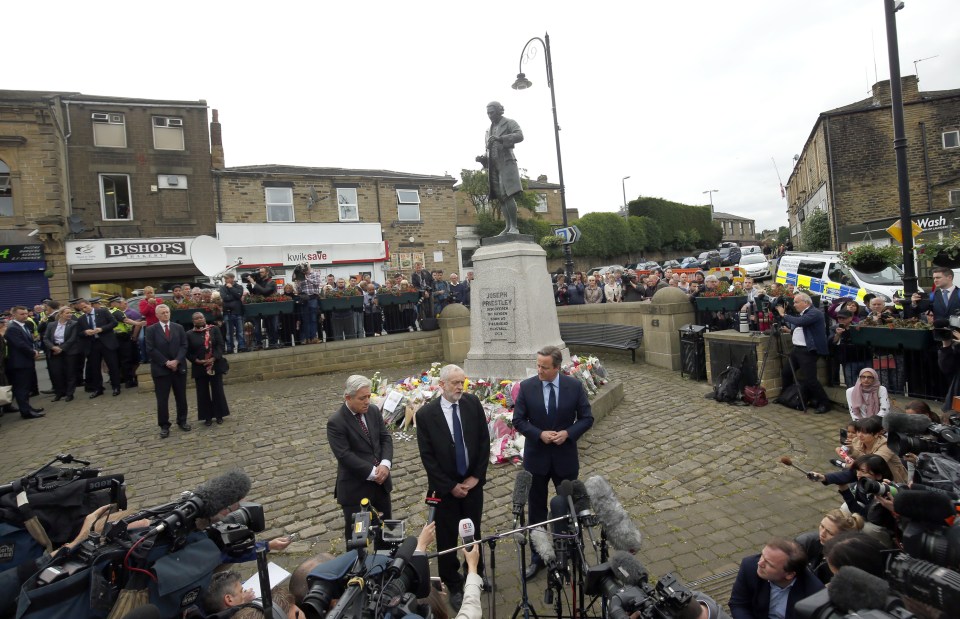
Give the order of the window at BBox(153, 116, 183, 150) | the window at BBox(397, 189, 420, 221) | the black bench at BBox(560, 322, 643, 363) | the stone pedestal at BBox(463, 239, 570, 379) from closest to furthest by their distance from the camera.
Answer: the stone pedestal at BBox(463, 239, 570, 379) → the black bench at BBox(560, 322, 643, 363) → the window at BBox(153, 116, 183, 150) → the window at BBox(397, 189, 420, 221)

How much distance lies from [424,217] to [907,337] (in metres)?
24.7

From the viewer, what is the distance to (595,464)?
6.07m

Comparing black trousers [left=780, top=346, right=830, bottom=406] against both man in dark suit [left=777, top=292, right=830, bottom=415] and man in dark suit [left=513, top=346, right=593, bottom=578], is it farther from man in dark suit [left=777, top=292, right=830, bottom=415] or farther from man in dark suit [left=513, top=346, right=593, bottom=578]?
man in dark suit [left=513, top=346, right=593, bottom=578]

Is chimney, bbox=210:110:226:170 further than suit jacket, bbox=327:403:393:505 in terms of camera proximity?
Yes

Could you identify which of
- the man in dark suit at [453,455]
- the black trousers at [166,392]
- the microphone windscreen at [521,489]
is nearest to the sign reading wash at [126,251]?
the black trousers at [166,392]

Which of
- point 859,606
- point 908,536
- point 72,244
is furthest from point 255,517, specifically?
point 72,244

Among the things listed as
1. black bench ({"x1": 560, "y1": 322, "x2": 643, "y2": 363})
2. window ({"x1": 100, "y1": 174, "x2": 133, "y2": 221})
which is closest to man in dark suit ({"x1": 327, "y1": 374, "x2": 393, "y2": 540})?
black bench ({"x1": 560, "y1": 322, "x2": 643, "y2": 363})

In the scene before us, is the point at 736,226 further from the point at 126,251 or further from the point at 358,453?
the point at 358,453

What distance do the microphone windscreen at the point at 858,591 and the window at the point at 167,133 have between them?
2786cm

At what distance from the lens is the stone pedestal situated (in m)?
8.63

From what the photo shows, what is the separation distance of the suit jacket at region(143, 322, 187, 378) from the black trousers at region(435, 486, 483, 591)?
5.66 meters

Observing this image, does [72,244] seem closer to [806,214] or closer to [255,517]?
[255,517]

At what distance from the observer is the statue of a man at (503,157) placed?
30.3ft

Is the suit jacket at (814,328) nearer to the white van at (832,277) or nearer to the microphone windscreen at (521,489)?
the microphone windscreen at (521,489)
